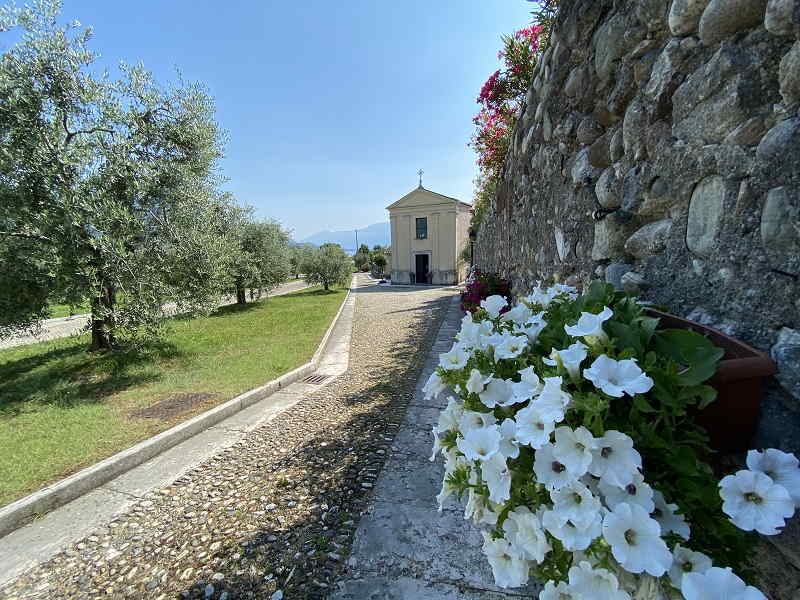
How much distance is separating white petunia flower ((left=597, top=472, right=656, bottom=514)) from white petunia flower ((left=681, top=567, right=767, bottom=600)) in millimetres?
121

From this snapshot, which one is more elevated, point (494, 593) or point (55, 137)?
point (55, 137)

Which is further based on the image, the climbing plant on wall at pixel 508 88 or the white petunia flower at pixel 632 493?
the climbing plant on wall at pixel 508 88

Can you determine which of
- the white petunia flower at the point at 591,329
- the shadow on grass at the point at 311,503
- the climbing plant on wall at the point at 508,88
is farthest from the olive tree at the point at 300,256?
the white petunia flower at the point at 591,329

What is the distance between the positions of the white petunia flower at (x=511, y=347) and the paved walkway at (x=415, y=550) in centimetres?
136

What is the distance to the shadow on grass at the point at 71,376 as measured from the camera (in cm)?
481

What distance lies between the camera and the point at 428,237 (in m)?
27.8

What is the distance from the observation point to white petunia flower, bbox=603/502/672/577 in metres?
0.69

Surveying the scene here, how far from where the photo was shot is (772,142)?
1.02m

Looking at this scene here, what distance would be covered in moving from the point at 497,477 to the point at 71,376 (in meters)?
7.58

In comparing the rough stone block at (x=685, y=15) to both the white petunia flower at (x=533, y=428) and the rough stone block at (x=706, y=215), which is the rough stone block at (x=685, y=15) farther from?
the white petunia flower at (x=533, y=428)

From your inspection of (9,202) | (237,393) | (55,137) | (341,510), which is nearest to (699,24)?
(341,510)

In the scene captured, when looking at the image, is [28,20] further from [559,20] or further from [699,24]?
[699,24]

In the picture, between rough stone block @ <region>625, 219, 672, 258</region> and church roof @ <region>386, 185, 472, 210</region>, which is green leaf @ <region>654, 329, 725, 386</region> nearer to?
rough stone block @ <region>625, 219, 672, 258</region>

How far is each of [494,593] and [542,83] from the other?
3876mm
